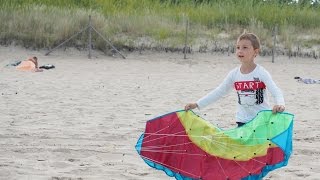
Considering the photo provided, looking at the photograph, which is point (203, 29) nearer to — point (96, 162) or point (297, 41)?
point (297, 41)

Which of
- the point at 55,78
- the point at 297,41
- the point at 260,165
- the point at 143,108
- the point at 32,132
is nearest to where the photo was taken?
the point at 260,165

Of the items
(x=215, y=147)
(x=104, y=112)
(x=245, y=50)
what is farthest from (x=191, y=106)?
(x=104, y=112)

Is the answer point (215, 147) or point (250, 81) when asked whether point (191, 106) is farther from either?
point (250, 81)

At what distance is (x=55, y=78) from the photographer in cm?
1365

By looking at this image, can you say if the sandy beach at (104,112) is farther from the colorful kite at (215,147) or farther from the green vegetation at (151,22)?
the green vegetation at (151,22)

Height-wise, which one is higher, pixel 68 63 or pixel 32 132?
pixel 32 132

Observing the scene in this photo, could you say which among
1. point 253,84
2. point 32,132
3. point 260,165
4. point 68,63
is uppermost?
point 253,84

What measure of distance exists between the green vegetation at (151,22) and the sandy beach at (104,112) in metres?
2.10

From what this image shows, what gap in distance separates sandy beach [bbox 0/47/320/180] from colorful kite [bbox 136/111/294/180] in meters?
0.54

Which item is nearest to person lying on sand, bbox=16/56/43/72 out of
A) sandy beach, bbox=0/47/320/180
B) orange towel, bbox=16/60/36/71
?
orange towel, bbox=16/60/36/71

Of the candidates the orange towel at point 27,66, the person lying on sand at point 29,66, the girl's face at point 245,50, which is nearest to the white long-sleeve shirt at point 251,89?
the girl's face at point 245,50

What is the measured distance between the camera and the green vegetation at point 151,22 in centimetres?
2033

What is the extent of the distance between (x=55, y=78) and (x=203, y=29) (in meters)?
9.57

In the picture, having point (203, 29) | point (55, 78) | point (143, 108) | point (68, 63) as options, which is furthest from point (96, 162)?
point (203, 29)
